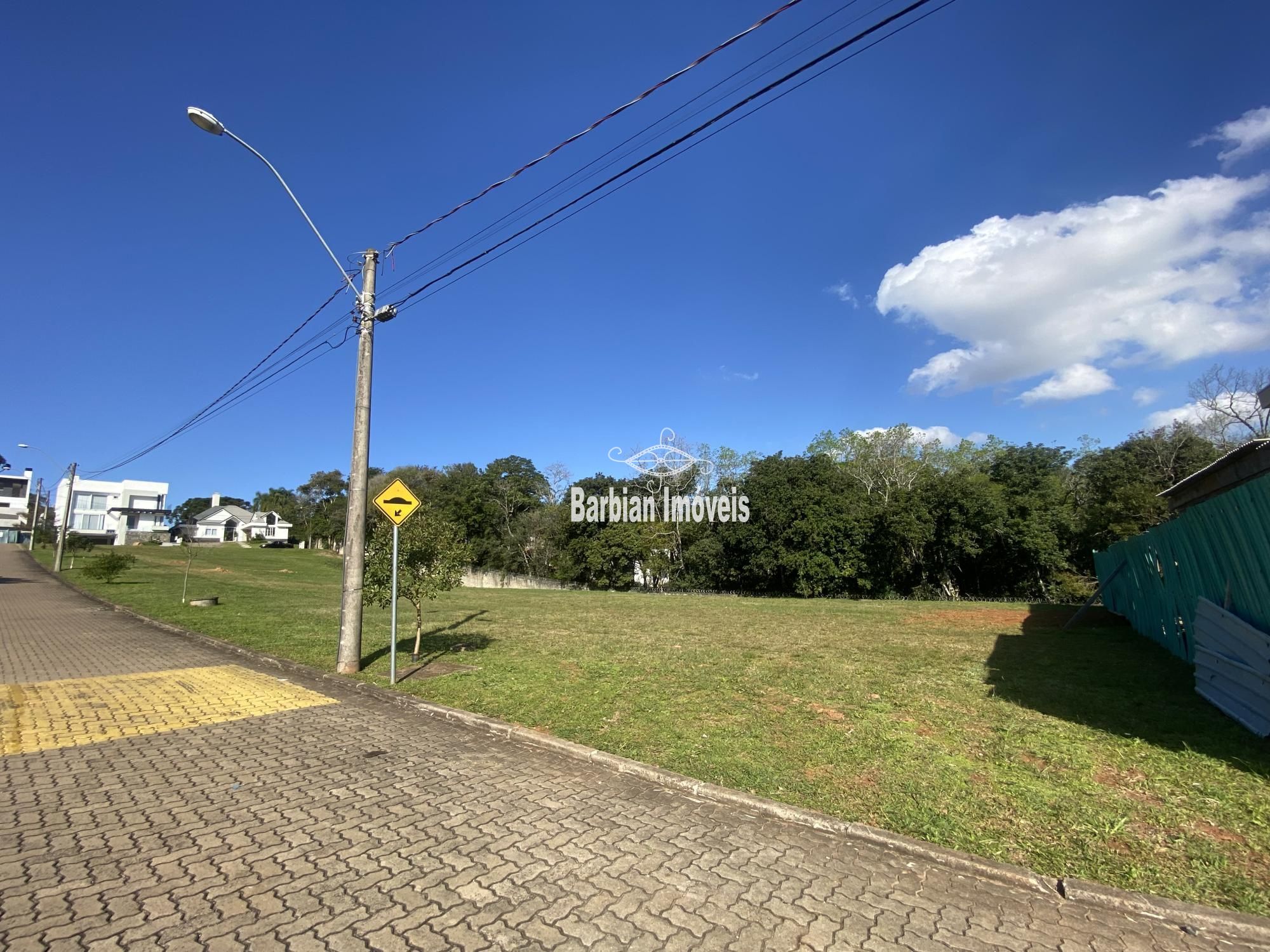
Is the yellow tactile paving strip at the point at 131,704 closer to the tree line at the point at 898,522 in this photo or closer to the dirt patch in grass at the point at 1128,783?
the dirt patch in grass at the point at 1128,783

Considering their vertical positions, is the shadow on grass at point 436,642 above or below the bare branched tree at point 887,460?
below

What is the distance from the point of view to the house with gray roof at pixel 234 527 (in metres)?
86.6

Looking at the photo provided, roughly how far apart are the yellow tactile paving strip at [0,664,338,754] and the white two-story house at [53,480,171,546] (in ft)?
287

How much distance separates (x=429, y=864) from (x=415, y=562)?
6618 mm

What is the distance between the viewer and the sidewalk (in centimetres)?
282

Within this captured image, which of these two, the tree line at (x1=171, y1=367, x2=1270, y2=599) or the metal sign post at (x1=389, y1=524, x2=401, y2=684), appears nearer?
the metal sign post at (x1=389, y1=524, x2=401, y2=684)

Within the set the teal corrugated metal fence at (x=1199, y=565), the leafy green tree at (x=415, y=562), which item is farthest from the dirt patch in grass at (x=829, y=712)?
the leafy green tree at (x=415, y=562)

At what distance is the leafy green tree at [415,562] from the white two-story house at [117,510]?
88.2 meters

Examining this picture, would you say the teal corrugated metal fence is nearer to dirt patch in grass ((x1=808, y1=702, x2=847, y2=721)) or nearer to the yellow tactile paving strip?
dirt patch in grass ((x1=808, y1=702, x2=847, y2=721))

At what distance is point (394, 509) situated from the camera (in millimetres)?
8422

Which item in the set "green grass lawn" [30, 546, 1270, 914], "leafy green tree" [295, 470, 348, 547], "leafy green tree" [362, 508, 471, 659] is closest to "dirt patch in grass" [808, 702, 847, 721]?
"green grass lawn" [30, 546, 1270, 914]

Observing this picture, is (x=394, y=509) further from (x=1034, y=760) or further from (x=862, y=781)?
(x=1034, y=760)

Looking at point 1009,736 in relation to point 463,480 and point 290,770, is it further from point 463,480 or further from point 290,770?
point 463,480

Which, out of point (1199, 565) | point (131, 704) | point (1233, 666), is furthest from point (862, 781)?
point (131, 704)
